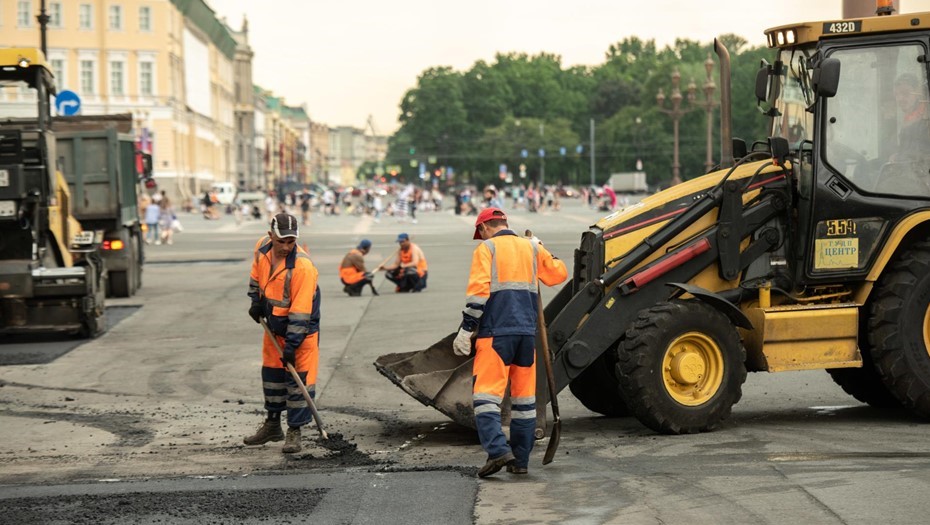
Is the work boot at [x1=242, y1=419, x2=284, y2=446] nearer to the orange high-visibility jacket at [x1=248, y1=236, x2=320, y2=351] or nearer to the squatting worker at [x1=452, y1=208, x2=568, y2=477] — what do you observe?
the orange high-visibility jacket at [x1=248, y1=236, x2=320, y2=351]

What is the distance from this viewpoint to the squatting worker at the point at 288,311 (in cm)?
961

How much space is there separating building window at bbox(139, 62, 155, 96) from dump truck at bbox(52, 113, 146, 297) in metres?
76.0

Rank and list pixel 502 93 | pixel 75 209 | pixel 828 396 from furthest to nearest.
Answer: pixel 502 93 < pixel 75 209 < pixel 828 396

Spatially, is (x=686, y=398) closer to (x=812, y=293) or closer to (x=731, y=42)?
(x=812, y=293)

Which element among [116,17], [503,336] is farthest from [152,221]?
[116,17]

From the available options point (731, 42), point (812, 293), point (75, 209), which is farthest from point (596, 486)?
point (731, 42)

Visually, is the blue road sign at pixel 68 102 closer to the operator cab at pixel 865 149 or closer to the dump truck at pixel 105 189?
the dump truck at pixel 105 189

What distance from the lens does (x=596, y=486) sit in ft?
27.0

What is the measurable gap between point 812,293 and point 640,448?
84.9 inches

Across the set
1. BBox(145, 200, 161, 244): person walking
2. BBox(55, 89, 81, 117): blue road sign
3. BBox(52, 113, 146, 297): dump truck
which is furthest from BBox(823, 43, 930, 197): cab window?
BBox(145, 200, 161, 244): person walking

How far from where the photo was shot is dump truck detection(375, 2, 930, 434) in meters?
10.1

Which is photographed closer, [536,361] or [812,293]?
[536,361]

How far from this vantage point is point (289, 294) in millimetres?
9719

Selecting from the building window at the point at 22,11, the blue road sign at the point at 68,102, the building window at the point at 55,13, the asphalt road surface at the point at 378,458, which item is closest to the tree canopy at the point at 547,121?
the building window at the point at 55,13
